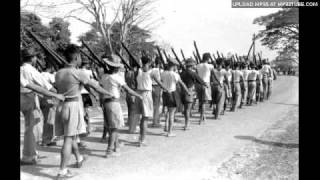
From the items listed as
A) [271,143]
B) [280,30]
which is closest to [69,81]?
[271,143]

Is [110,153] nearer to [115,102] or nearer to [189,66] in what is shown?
[115,102]

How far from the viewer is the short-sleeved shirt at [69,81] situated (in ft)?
17.2

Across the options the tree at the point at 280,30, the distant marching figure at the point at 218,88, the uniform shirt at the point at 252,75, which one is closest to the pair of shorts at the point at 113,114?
the distant marching figure at the point at 218,88

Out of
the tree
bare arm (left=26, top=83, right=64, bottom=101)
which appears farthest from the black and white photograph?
the tree

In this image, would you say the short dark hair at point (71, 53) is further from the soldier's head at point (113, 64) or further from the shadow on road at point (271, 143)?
the shadow on road at point (271, 143)

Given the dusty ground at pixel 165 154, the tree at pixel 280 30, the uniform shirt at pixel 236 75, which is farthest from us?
the tree at pixel 280 30

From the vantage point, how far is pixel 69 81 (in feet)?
17.2

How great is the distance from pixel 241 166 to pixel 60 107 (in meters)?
3.16

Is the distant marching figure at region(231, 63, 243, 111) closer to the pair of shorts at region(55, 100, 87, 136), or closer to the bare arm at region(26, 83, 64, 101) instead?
the pair of shorts at region(55, 100, 87, 136)

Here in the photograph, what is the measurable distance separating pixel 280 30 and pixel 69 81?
113ft

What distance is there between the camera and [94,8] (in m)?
19.6

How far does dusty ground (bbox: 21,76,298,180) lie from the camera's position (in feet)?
18.0
